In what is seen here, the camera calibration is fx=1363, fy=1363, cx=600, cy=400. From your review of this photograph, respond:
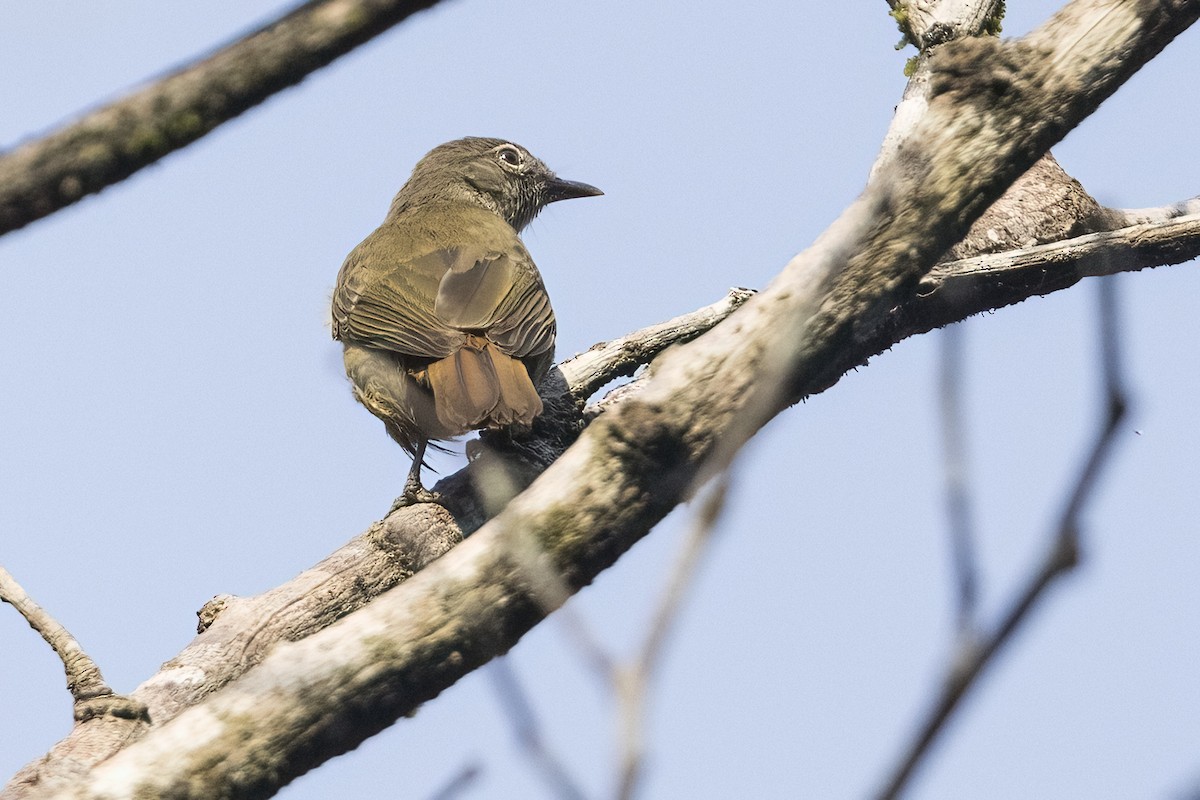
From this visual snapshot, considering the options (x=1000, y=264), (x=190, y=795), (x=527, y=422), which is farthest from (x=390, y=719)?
(x=1000, y=264)

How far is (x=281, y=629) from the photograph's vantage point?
14.3 ft

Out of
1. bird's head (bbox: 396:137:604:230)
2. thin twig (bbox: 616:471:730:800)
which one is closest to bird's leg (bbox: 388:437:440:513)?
bird's head (bbox: 396:137:604:230)

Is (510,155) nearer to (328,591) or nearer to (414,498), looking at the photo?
(414,498)

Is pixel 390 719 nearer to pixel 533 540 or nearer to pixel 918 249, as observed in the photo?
pixel 533 540

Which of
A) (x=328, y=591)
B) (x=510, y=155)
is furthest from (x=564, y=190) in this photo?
(x=328, y=591)

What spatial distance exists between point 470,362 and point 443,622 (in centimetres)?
213

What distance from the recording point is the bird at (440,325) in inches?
185

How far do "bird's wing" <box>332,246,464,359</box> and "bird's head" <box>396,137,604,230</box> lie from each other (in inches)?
39.8

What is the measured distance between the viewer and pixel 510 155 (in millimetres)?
7355

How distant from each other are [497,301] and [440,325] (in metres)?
0.28

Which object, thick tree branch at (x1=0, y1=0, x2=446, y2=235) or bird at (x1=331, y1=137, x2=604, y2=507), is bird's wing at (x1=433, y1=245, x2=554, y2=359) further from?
thick tree branch at (x1=0, y1=0, x2=446, y2=235)

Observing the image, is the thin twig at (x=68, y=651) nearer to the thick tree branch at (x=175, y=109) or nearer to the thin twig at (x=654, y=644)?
the thick tree branch at (x=175, y=109)

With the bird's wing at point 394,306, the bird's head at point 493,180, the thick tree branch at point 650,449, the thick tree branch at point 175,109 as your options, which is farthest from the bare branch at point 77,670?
the bird's head at point 493,180

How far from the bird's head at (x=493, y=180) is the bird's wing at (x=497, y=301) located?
4.35 ft
